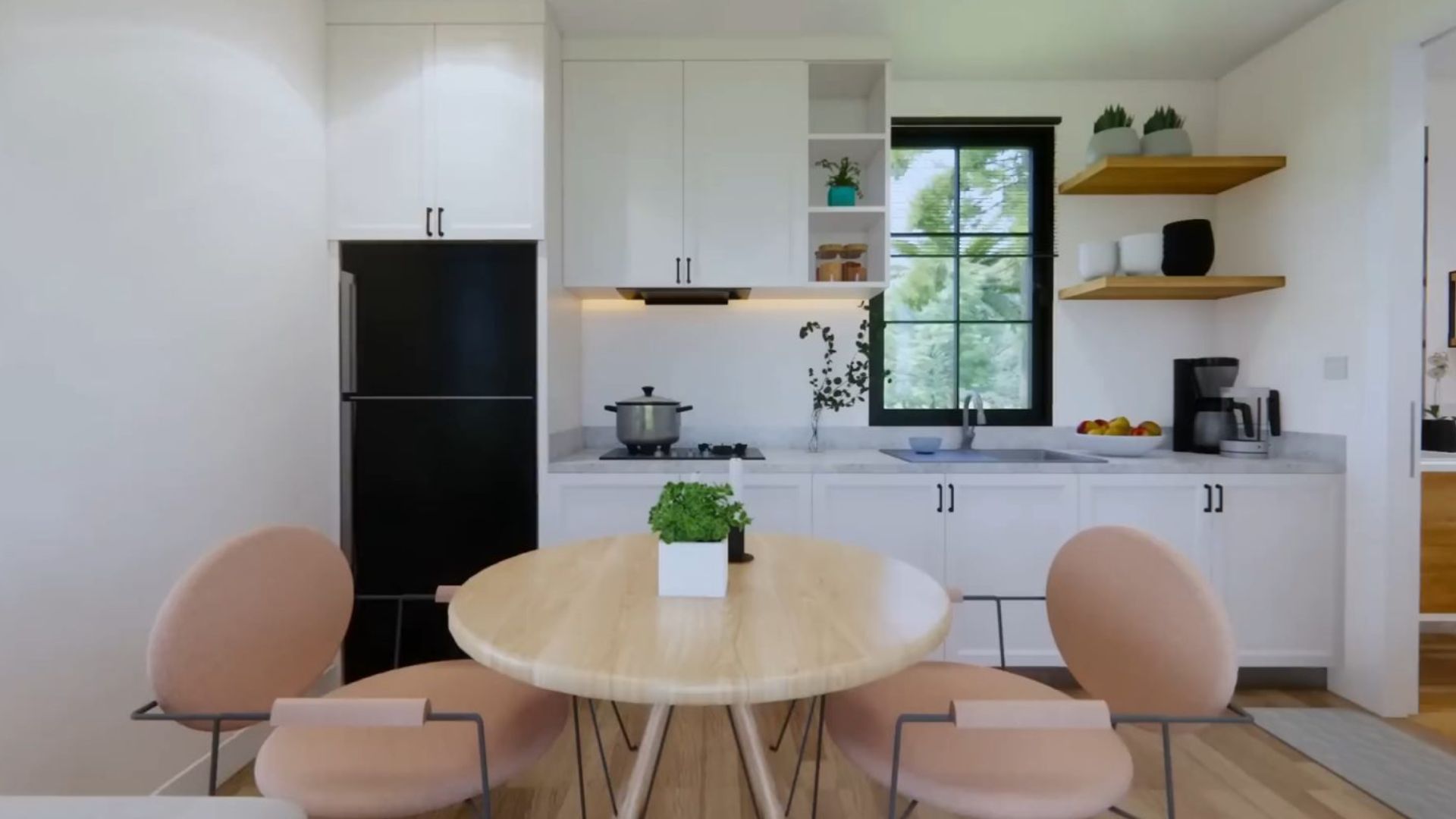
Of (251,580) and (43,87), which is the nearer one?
(251,580)

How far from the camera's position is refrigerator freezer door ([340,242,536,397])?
8.49 feet

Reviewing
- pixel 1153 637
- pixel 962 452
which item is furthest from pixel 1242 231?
pixel 1153 637

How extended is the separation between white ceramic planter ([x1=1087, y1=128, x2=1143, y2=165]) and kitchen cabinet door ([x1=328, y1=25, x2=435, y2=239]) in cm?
277

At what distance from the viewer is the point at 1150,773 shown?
2109 mm

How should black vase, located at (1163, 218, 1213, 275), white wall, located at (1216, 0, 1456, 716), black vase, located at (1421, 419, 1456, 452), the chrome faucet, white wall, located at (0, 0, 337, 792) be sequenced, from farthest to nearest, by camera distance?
black vase, located at (1421, 419, 1456, 452) < the chrome faucet < black vase, located at (1163, 218, 1213, 275) < white wall, located at (1216, 0, 1456, 716) < white wall, located at (0, 0, 337, 792)

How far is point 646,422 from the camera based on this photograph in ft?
9.20

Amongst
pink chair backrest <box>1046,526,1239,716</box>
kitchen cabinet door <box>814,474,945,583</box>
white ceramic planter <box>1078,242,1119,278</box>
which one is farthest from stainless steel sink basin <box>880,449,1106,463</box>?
pink chair backrest <box>1046,526,1239,716</box>

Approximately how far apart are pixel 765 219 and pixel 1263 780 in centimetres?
255

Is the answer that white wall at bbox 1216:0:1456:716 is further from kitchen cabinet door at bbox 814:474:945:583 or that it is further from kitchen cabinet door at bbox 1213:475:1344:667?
kitchen cabinet door at bbox 814:474:945:583

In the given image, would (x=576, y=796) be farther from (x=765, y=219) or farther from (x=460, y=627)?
(x=765, y=219)

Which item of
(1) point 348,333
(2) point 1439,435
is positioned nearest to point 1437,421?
(2) point 1439,435

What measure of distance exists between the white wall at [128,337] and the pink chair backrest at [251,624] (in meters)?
0.56

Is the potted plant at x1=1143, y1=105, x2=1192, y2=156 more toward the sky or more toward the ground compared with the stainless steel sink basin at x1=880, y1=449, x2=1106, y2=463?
more toward the sky

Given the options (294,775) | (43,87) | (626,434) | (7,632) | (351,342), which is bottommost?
(294,775)
